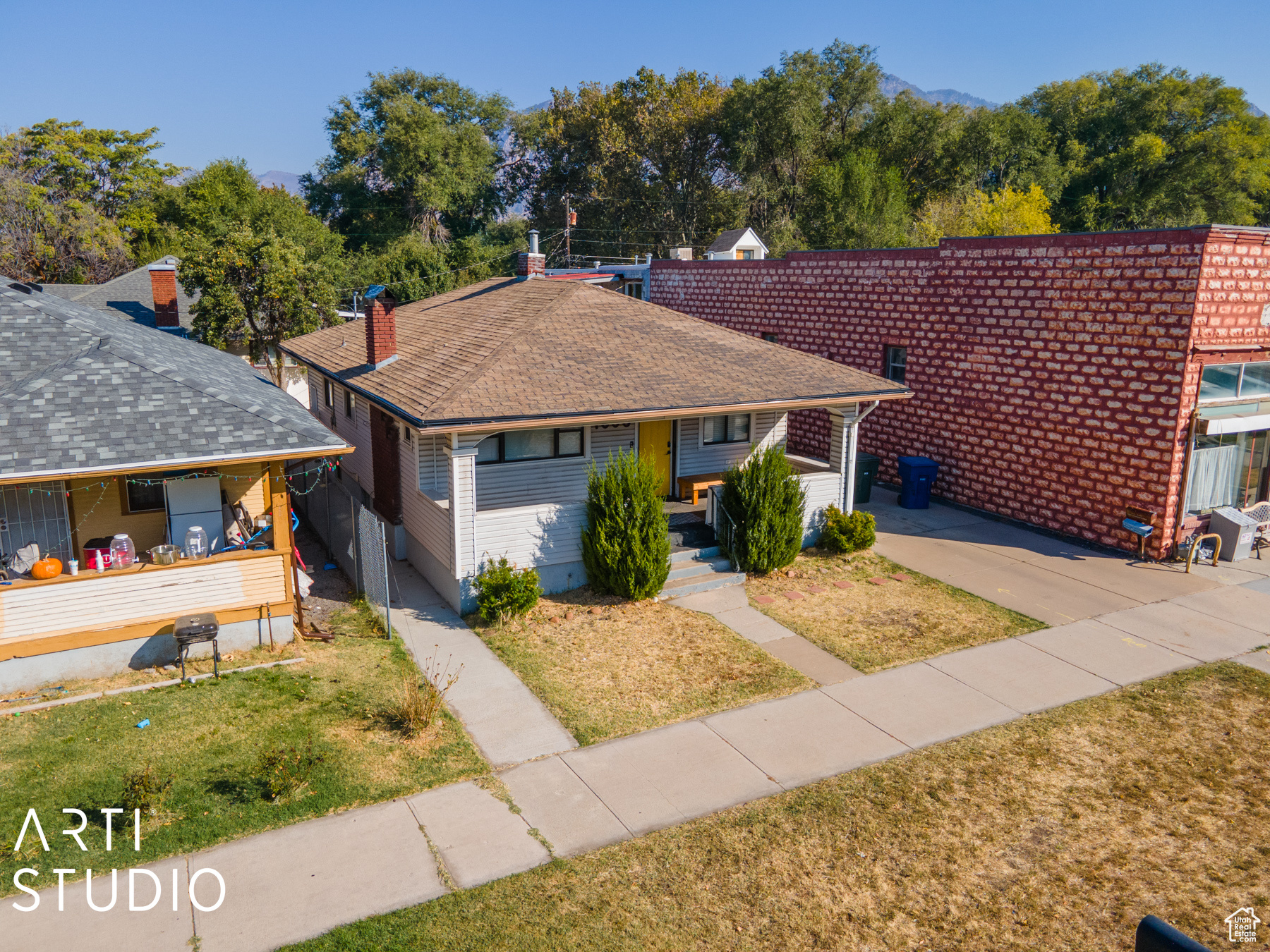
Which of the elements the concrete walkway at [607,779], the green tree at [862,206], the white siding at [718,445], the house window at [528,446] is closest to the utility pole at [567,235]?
the green tree at [862,206]

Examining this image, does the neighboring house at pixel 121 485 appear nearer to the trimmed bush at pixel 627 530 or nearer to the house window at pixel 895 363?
the trimmed bush at pixel 627 530

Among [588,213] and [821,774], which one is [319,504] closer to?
[821,774]

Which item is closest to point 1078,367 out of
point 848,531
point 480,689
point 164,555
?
point 848,531

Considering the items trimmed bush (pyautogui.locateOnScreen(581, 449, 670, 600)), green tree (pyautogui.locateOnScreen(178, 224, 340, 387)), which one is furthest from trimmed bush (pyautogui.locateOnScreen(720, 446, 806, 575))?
green tree (pyautogui.locateOnScreen(178, 224, 340, 387))

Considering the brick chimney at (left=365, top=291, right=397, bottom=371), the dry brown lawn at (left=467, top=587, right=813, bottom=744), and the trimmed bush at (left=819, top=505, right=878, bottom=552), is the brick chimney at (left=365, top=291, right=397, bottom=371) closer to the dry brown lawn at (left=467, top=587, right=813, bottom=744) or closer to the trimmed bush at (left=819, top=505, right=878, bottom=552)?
the dry brown lawn at (left=467, top=587, right=813, bottom=744)

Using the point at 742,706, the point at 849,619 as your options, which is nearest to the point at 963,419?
the point at 849,619

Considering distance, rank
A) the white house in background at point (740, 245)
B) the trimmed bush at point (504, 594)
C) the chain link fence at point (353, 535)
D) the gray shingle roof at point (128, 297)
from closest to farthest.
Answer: the trimmed bush at point (504, 594) < the chain link fence at point (353, 535) < the gray shingle roof at point (128, 297) < the white house in background at point (740, 245)

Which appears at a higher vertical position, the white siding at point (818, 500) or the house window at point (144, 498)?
the house window at point (144, 498)
